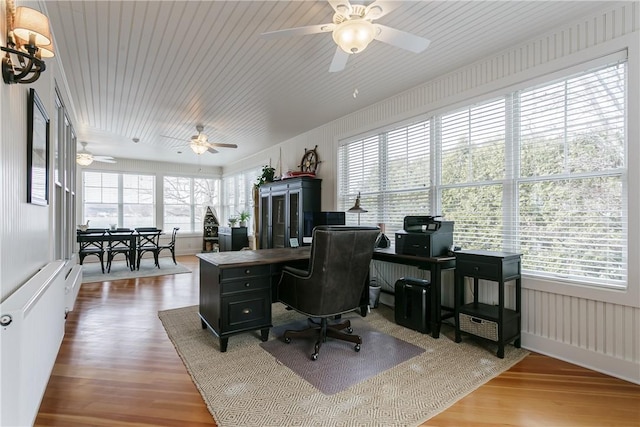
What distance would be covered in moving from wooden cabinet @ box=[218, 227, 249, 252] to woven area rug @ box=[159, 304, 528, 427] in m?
4.30

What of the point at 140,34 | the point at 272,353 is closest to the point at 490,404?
the point at 272,353

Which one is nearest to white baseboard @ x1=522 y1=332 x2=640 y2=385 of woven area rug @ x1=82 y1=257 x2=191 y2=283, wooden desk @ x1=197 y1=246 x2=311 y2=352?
wooden desk @ x1=197 y1=246 x2=311 y2=352

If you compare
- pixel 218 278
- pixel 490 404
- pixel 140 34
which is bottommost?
pixel 490 404

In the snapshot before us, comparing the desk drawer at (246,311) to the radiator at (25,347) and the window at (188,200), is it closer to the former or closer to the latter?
the radiator at (25,347)

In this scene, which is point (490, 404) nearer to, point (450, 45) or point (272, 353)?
point (272, 353)

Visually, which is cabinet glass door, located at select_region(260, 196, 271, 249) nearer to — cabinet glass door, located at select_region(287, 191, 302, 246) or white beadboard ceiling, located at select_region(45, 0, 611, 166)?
cabinet glass door, located at select_region(287, 191, 302, 246)

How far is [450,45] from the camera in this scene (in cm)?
278

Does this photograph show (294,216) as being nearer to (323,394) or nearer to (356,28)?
(323,394)

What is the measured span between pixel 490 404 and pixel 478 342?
0.98 metres

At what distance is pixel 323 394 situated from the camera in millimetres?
2033

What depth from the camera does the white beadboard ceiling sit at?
7.52 ft

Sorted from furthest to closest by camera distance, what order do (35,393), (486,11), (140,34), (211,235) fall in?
(211,235), (140,34), (486,11), (35,393)

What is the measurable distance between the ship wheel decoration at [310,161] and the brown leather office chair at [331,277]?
9.58 ft

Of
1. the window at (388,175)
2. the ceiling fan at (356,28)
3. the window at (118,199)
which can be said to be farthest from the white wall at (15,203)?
the window at (118,199)
